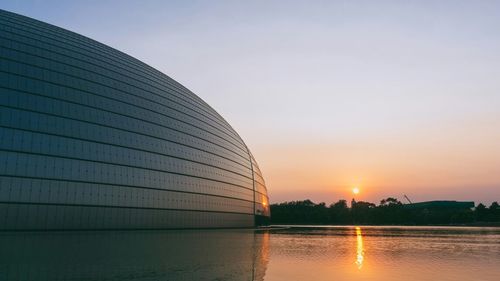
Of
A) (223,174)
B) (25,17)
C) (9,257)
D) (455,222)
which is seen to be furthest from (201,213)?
(455,222)

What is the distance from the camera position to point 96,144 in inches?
1693

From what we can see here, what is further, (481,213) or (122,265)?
(481,213)

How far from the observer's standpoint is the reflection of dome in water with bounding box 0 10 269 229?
1468 inches

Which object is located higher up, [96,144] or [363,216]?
[96,144]

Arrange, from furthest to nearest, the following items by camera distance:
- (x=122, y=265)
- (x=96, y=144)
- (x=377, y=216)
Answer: (x=377, y=216) < (x=96, y=144) < (x=122, y=265)

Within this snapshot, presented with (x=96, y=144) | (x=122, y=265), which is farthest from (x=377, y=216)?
(x=122, y=265)

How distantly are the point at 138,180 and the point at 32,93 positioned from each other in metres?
13.2

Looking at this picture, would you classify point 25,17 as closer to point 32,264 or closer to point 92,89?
point 92,89

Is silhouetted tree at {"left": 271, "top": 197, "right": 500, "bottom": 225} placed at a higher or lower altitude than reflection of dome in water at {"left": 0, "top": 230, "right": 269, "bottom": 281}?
higher

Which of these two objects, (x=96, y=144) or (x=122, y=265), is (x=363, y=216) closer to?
(x=96, y=144)

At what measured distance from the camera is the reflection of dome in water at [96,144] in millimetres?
37281

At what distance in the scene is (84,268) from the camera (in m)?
14.9

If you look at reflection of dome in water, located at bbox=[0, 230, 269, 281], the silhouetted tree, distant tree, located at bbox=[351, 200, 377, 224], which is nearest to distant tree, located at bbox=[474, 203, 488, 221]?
the silhouetted tree

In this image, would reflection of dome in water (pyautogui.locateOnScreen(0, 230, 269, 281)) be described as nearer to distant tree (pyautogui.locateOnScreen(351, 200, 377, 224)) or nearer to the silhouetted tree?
the silhouetted tree
